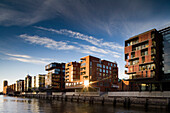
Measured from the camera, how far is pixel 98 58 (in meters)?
106

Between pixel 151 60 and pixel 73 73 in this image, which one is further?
pixel 73 73

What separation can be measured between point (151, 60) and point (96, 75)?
4734 centimetres

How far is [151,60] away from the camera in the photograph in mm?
57969

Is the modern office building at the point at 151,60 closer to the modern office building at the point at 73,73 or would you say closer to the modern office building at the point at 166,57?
the modern office building at the point at 166,57

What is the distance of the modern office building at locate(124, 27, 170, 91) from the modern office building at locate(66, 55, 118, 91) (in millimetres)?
35803

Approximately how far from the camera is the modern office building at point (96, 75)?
3885 inches

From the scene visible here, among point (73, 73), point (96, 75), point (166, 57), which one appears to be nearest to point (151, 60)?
point (166, 57)

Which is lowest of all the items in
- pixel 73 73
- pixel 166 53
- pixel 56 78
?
pixel 56 78

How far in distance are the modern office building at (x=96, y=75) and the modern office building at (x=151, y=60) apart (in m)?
35.8

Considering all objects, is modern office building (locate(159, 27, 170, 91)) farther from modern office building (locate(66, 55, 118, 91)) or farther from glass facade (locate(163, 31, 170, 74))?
modern office building (locate(66, 55, 118, 91))

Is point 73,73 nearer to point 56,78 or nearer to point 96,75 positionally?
point 96,75

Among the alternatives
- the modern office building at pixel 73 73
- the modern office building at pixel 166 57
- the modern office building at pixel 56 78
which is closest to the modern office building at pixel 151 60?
the modern office building at pixel 166 57

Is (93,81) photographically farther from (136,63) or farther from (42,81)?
(42,81)

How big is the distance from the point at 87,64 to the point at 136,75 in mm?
42434
